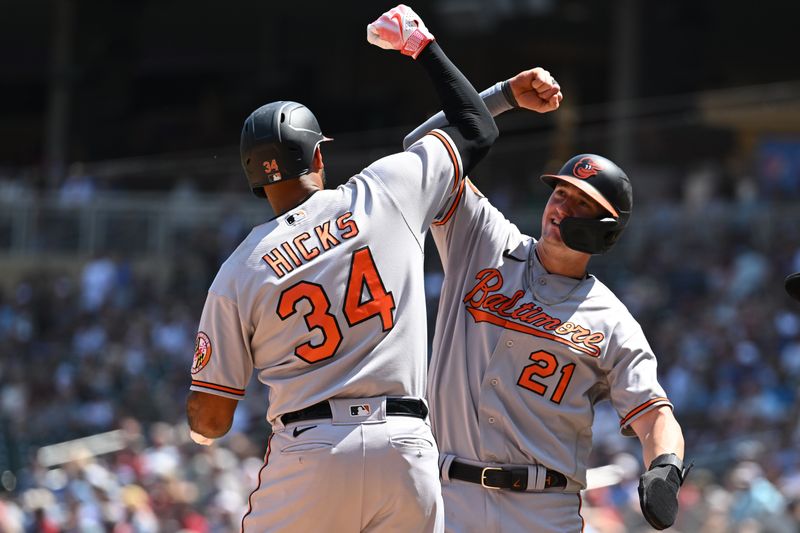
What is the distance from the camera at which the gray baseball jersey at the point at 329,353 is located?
3.35 m

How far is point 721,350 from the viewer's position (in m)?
12.1

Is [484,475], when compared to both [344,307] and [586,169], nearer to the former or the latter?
[344,307]

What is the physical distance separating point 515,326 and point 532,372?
0.15 metres

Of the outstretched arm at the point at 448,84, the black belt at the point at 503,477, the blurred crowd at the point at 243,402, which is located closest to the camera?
the outstretched arm at the point at 448,84

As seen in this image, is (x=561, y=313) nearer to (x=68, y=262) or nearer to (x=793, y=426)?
(x=793, y=426)

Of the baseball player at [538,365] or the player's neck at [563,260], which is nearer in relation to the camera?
the baseball player at [538,365]

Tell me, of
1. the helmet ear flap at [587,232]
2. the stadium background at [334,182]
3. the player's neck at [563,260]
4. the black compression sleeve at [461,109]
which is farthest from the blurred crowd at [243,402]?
the black compression sleeve at [461,109]

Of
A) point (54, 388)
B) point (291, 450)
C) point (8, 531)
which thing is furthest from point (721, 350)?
point (291, 450)

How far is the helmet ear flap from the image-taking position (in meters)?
3.95

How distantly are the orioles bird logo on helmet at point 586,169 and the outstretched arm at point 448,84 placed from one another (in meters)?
0.37

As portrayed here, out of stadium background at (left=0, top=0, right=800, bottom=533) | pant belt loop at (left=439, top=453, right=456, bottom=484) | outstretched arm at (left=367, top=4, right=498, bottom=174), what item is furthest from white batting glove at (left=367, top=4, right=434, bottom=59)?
stadium background at (left=0, top=0, right=800, bottom=533)

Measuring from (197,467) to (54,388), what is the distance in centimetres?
485

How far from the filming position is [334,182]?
13414 millimetres

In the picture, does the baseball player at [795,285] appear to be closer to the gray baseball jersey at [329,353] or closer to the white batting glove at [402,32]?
the gray baseball jersey at [329,353]
